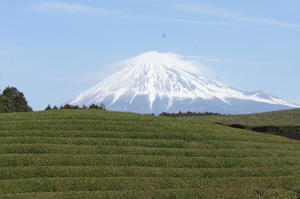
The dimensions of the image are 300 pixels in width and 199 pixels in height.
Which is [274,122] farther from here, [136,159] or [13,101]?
[13,101]

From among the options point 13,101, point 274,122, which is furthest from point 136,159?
point 13,101

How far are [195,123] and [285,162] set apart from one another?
502 inches

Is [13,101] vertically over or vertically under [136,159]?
over

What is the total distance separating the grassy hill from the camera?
2719 cm

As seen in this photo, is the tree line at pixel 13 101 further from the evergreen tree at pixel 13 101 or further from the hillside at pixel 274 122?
the hillside at pixel 274 122

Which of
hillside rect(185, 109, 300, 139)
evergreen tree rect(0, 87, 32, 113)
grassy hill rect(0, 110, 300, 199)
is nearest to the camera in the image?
grassy hill rect(0, 110, 300, 199)

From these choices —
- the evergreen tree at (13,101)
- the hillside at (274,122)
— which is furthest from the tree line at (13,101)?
the hillside at (274,122)

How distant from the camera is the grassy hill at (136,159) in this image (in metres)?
27.2

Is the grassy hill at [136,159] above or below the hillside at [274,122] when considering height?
below

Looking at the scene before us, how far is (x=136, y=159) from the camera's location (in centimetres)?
3256

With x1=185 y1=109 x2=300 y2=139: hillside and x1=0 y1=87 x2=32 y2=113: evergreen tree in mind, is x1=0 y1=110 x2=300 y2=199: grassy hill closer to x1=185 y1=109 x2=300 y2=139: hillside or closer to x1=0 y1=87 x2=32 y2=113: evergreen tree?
x1=185 y1=109 x2=300 y2=139: hillside

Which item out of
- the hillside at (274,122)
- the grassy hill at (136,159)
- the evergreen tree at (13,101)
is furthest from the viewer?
the evergreen tree at (13,101)

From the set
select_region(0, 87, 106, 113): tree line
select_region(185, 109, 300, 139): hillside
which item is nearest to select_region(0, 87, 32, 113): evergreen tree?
select_region(0, 87, 106, 113): tree line

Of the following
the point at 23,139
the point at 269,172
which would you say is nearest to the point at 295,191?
the point at 269,172
